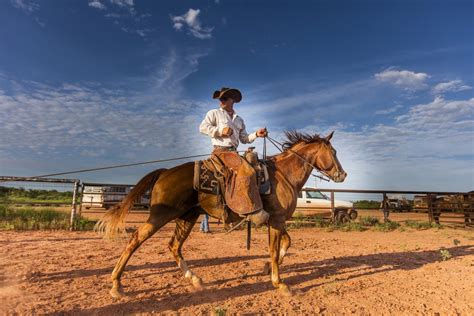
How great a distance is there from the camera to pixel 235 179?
174 inches

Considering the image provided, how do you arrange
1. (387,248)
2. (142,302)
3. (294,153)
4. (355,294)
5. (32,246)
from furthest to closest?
(387,248)
(32,246)
(294,153)
(355,294)
(142,302)

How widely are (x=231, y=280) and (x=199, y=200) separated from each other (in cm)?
143

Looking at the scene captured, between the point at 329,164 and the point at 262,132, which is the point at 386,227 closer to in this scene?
the point at 329,164

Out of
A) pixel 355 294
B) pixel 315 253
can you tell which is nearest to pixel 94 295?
pixel 355 294

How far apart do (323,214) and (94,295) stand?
41.8 ft

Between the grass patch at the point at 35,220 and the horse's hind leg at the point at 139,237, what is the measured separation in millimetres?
7409

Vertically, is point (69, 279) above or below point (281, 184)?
below

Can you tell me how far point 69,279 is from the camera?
184 inches

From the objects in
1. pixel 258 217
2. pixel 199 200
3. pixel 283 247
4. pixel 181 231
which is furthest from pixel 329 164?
pixel 181 231

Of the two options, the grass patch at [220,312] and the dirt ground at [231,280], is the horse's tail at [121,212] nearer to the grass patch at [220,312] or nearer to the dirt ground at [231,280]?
the dirt ground at [231,280]

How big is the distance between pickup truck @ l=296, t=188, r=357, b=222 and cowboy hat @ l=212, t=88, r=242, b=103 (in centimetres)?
1024

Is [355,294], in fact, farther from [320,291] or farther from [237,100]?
[237,100]

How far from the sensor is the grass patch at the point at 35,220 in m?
9.77

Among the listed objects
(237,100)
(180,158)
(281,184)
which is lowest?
(281,184)
